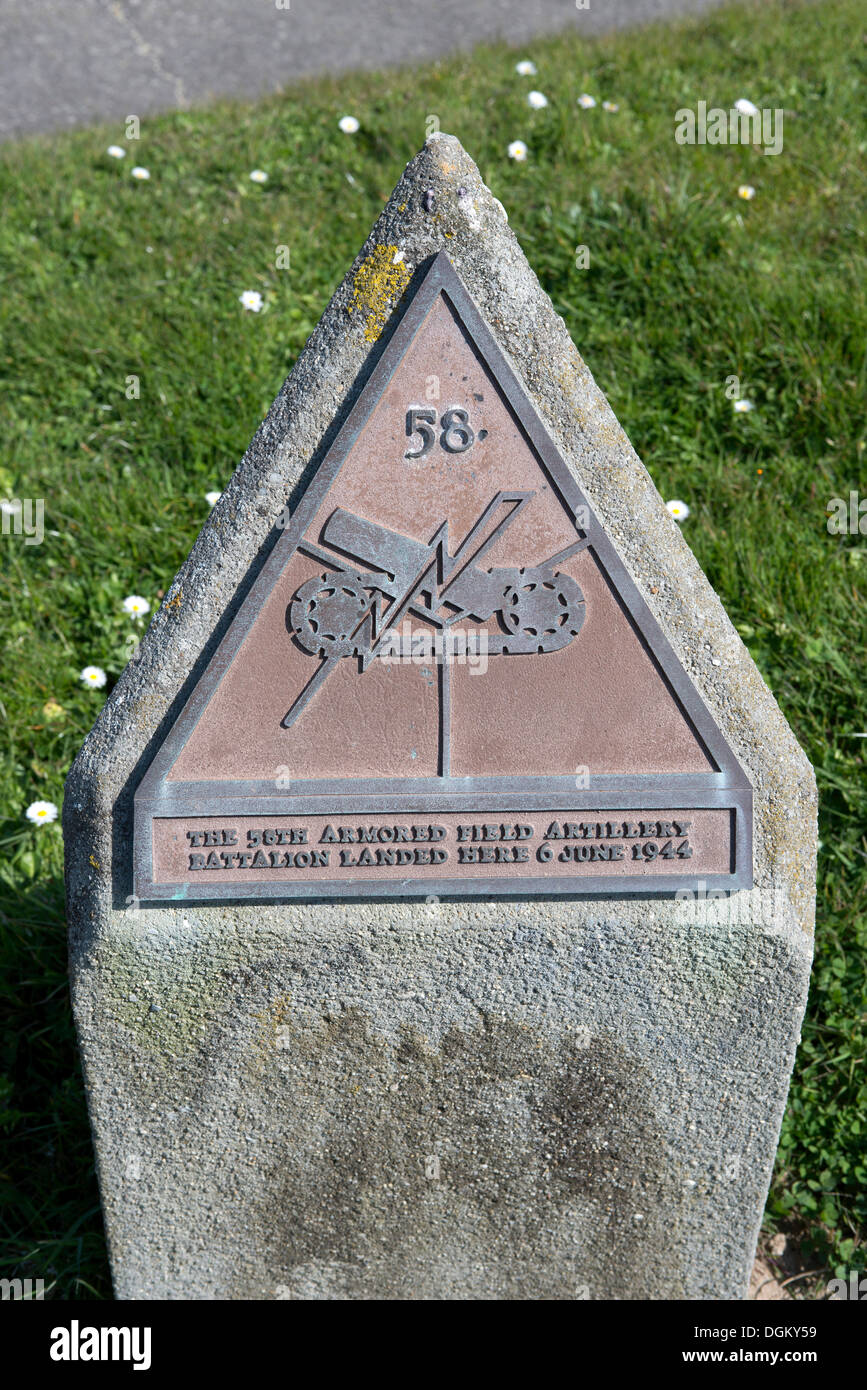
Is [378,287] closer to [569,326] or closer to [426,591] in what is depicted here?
[426,591]

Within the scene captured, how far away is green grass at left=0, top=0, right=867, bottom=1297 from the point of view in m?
2.50

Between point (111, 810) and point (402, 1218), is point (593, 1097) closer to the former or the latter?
point (402, 1218)

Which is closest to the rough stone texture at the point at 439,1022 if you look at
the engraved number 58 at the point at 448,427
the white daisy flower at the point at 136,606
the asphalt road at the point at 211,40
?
the engraved number 58 at the point at 448,427

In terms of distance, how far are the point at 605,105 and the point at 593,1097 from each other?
3563mm

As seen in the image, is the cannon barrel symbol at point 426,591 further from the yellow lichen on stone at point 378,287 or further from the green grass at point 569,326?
the green grass at point 569,326

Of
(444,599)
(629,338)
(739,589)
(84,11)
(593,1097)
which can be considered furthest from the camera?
(84,11)

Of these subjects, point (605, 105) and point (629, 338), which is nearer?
point (629, 338)

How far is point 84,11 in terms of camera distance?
216 inches

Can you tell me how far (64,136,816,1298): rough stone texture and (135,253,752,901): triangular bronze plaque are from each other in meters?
0.05

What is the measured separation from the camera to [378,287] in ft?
5.67

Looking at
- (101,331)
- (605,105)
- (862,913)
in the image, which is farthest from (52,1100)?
(605,105)

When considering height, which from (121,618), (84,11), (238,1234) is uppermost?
(84,11)

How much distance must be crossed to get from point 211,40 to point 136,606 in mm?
3496

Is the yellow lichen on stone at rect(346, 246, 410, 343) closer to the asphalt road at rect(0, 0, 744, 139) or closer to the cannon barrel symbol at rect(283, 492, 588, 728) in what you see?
the cannon barrel symbol at rect(283, 492, 588, 728)
